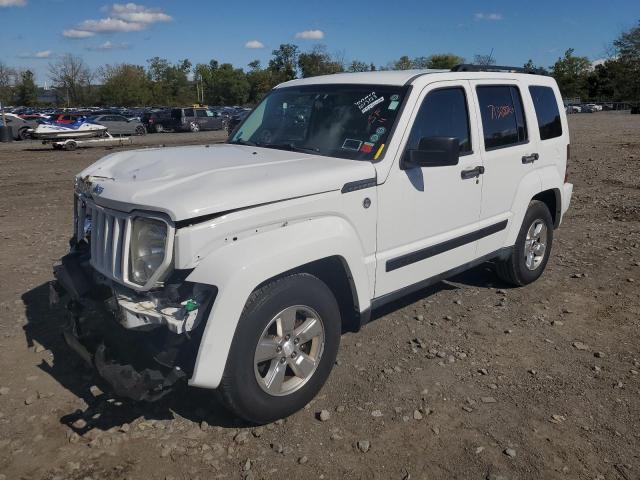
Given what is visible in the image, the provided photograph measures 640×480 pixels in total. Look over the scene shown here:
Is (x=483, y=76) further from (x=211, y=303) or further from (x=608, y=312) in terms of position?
(x=211, y=303)

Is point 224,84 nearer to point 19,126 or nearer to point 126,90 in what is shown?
point 126,90

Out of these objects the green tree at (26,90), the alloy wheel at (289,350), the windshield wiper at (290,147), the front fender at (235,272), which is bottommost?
the alloy wheel at (289,350)

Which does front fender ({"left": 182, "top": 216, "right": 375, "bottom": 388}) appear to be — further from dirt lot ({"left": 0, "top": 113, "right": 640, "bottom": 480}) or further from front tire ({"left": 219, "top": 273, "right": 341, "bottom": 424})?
dirt lot ({"left": 0, "top": 113, "right": 640, "bottom": 480})

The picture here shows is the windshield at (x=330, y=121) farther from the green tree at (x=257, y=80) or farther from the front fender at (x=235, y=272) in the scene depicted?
the green tree at (x=257, y=80)

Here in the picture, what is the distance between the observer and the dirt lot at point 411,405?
10.1 ft

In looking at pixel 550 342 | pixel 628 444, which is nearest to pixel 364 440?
pixel 628 444

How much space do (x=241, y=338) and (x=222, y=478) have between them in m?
0.75

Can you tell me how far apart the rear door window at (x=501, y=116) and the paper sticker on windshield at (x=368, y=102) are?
1067 millimetres

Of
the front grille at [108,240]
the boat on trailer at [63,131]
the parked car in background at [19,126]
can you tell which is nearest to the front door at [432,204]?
the front grille at [108,240]

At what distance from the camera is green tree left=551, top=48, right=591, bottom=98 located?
97062mm

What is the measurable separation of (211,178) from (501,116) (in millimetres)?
2898

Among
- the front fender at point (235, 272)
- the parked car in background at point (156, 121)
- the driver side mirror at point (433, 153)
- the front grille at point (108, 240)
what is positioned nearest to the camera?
the front fender at point (235, 272)

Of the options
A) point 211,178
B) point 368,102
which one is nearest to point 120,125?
point 368,102

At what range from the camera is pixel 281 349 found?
11.0ft
